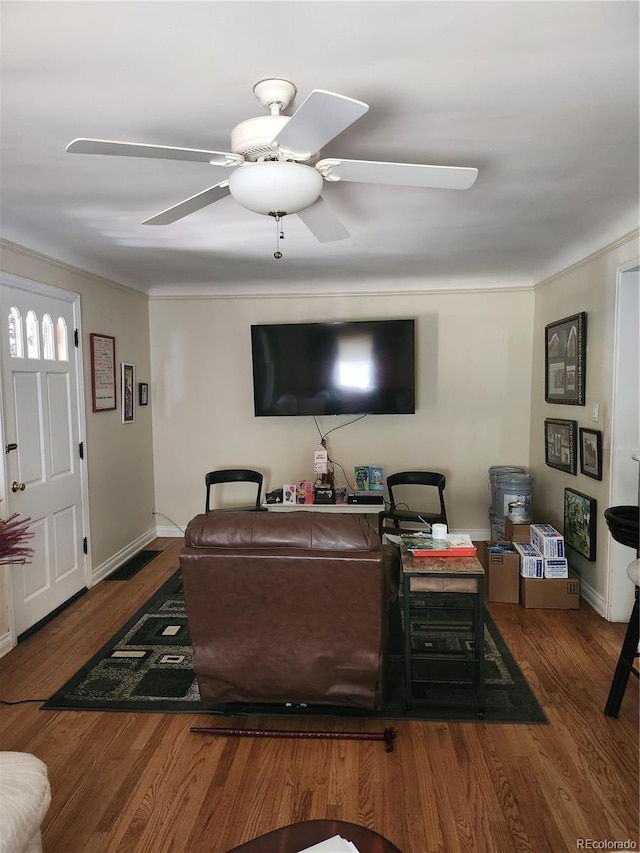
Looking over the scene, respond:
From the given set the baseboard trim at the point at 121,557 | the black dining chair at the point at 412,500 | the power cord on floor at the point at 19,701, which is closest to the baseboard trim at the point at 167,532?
the baseboard trim at the point at 121,557

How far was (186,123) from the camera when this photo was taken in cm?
204

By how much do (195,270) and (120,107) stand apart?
2.70 meters

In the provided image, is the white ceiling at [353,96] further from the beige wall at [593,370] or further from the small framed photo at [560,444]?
the small framed photo at [560,444]

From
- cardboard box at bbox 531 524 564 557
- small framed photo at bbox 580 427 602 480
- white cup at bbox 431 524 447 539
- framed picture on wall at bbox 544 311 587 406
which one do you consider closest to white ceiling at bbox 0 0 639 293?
framed picture on wall at bbox 544 311 587 406

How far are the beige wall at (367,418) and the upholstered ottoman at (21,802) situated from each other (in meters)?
3.85

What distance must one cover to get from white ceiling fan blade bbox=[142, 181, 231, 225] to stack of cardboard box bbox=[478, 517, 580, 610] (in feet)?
9.78

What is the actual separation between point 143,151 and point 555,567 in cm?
349

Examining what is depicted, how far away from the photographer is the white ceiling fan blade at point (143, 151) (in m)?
1.59

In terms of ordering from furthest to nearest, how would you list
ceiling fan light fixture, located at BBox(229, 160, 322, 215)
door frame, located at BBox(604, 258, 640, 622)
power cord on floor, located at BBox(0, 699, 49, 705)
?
door frame, located at BBox(604, 258, 640, 622), power cord on floor, located at BBox(0, 699, 49, 705), ceiling fan light fixture, located at BBox(229, 160, 322, 215)

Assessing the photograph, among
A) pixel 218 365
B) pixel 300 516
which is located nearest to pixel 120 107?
pixel 300 516

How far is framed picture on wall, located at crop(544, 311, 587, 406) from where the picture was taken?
12.5 feet

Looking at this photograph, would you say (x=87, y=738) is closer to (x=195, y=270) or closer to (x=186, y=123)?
(x=186, y=123)

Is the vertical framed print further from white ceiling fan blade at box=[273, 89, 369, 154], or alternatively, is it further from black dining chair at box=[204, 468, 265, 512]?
white ceiling fan blade at box=[273, 89, 369, 154]

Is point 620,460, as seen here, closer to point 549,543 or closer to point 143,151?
point 549,543
